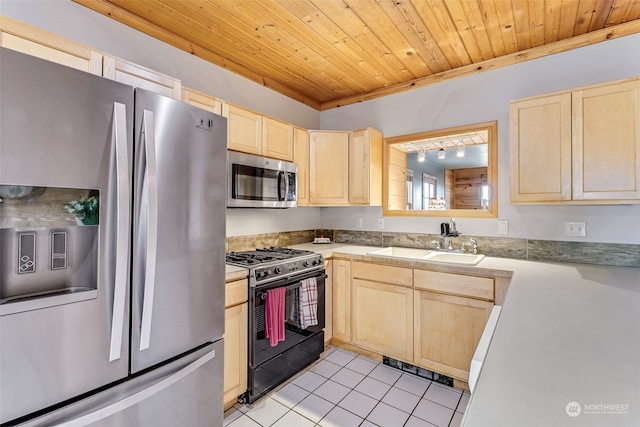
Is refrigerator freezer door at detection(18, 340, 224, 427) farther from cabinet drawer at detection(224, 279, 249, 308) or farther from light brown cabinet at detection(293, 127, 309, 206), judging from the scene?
light brown cabinet at detection(293, 127, 309, 206)

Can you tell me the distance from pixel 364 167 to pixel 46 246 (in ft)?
7.90

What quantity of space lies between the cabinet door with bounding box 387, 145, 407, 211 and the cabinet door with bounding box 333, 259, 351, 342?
0.88 metres

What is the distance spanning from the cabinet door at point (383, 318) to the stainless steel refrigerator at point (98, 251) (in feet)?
4.74

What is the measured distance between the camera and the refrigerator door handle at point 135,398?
1062mm

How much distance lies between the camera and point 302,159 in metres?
2.87

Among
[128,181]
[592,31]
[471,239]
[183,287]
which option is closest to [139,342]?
[183,287]

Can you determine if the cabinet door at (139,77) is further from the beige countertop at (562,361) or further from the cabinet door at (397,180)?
the cabinet door at (397,180)

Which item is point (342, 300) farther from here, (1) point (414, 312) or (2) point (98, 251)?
(2) point (98, 251)

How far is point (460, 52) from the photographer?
242 cm

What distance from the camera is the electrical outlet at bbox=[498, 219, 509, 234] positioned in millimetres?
2463

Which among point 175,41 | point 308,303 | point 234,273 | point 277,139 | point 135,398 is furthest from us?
point 277,139

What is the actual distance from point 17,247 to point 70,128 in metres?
0.43

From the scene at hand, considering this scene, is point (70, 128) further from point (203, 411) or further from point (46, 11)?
point (203, 411)

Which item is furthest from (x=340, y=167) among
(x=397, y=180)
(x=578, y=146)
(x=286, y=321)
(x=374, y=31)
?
(x=578, y=146)
